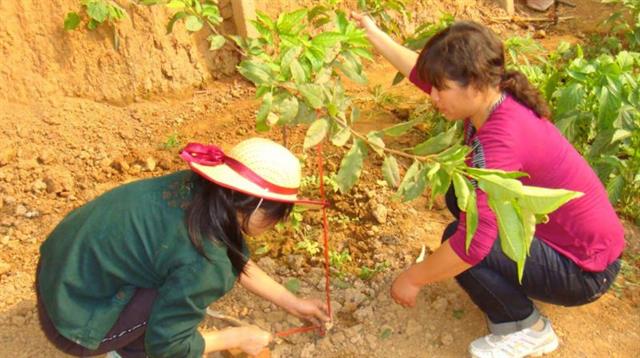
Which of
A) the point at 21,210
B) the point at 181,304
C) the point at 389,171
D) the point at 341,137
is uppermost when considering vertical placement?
the point at 341,137

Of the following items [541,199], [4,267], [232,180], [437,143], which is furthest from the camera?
[4,267]

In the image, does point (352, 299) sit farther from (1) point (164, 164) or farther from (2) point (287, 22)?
(1) point (164, 164)

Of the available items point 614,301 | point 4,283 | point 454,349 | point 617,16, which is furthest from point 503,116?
point 617,16

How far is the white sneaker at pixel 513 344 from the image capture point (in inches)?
80.9

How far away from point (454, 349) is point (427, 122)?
1.20 metres

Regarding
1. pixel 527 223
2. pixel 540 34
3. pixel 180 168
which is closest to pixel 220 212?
pixel 527 223

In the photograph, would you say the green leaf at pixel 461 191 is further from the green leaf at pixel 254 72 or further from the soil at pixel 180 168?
the soil at pixel 180 168

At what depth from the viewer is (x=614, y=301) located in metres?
2.31

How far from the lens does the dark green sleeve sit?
1.53m

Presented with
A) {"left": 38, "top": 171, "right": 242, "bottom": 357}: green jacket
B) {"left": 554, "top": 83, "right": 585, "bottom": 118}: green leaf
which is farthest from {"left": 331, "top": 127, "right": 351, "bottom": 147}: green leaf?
{"left": 554, "top": 83, "right": 585, "bottom": 118}: green leaf

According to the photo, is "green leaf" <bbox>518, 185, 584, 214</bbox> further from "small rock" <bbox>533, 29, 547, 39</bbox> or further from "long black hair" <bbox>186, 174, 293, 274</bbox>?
"small rock" <bbox>533, 29, 547, 39</bbox>

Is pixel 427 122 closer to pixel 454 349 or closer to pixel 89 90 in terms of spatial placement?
pixel 454 349

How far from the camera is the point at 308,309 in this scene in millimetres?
1988

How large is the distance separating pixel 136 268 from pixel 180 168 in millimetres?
1268
